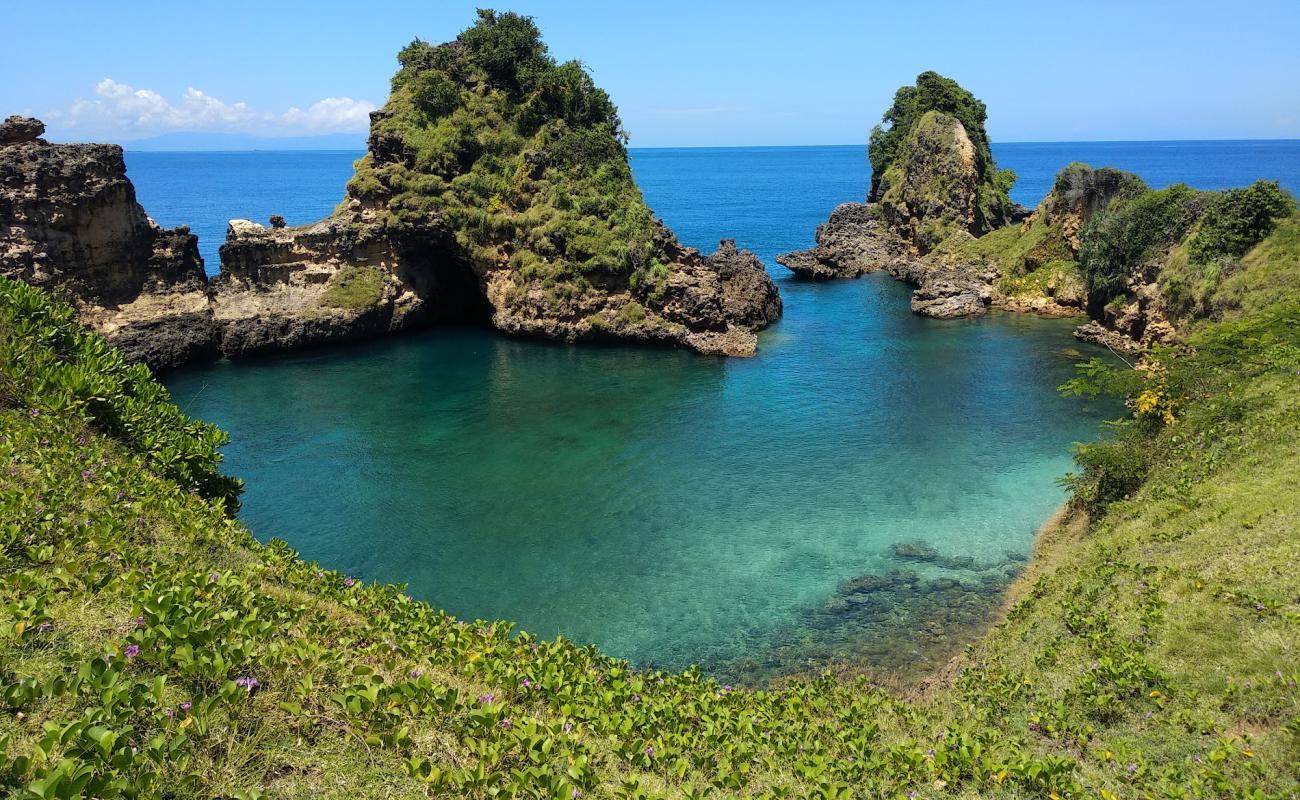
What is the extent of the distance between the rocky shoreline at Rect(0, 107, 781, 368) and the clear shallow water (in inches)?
79.6

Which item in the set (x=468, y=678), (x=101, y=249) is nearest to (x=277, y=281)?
(x=101, y=249)

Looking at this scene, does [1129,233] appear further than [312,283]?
No

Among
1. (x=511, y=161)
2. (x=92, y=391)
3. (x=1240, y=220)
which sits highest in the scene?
(x=511, y=161)

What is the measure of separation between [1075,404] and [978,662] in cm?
2433

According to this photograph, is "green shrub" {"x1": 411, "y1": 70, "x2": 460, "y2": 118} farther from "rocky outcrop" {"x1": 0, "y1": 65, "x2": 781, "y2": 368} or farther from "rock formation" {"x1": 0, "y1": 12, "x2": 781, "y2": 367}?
"rocky outcrop" {"x1": 0, "y1": 65, "x2": 781, "y2": 368}

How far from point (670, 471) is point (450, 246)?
1212 inches

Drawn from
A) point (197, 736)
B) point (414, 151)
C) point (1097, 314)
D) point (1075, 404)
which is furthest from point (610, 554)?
point (1097, 314)

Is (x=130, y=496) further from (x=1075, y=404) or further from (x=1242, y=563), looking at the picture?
(x=1075, y=404)

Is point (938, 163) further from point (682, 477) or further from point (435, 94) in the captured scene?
point (682, 477)

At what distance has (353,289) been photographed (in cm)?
5128

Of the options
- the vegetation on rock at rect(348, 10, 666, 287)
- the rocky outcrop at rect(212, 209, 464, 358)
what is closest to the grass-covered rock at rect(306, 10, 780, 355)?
the vegetation on rock at rect(348, 10, 666, 287)

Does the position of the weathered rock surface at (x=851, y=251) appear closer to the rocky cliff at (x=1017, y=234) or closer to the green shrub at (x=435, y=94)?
the rocky cliff at (x=1017, y=234)

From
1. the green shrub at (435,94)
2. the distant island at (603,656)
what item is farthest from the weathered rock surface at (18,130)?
the distant island at (603,656)

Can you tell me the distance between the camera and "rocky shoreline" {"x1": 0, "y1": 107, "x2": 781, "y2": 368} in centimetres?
4116
